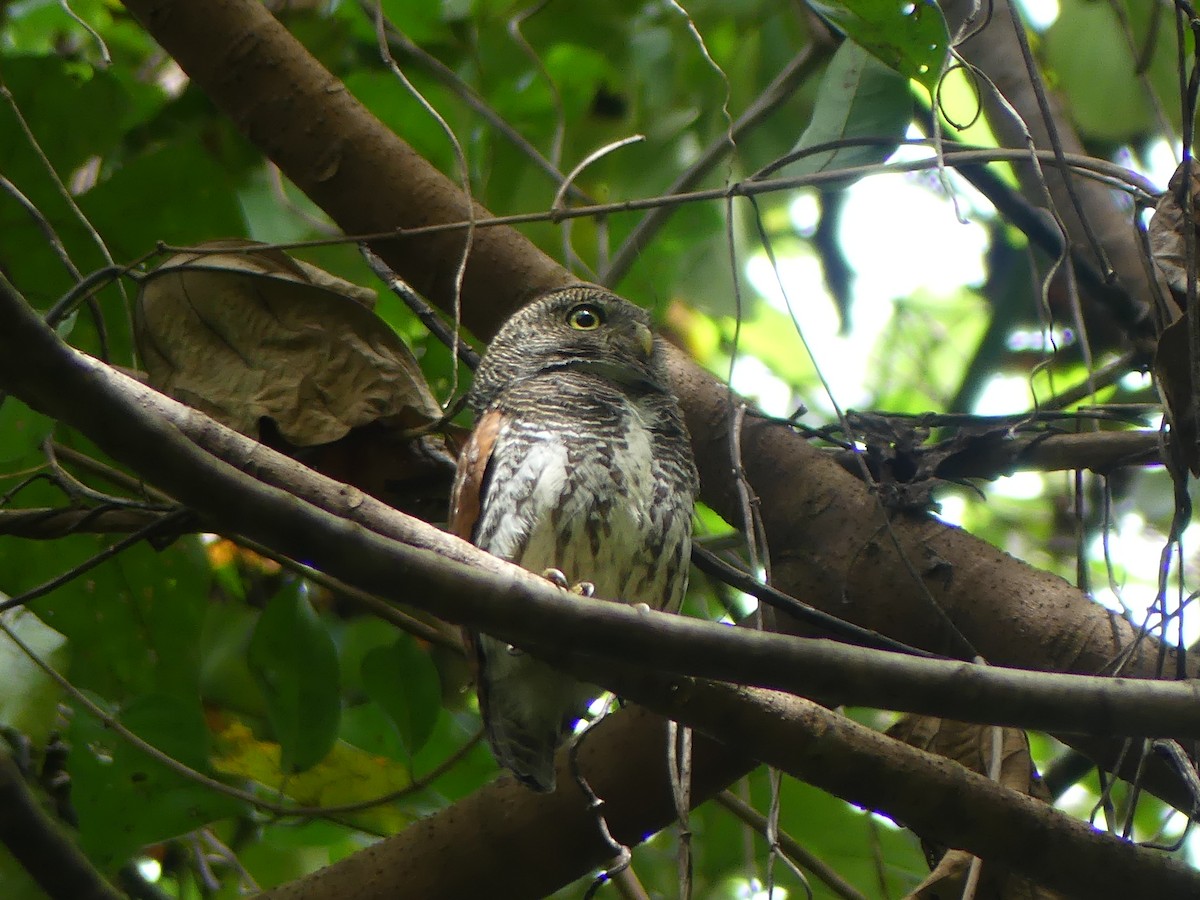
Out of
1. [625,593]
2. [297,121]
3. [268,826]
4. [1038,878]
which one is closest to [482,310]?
[297,121]

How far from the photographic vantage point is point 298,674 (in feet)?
7.73

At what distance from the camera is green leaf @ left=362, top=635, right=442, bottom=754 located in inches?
95.5

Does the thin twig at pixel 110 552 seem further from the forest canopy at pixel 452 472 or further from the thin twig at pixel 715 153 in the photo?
the thin twig at pixel 715 153

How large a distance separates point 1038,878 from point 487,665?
1.12 metres

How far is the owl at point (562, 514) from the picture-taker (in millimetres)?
2336

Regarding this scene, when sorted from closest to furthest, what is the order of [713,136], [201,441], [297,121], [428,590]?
[428,590] → [201,441] → [297,121] → [713,136]

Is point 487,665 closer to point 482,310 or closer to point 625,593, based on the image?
point 625,593

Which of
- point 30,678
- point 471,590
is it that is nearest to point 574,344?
point 30,678

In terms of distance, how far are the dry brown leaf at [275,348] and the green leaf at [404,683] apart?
1.54 feet

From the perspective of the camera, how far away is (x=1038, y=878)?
1.71 metres

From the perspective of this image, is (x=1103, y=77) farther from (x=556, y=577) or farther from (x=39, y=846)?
(x=39, y=846)

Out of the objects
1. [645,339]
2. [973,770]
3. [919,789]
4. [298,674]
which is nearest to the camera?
[919,789]

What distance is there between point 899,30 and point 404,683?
155 cm

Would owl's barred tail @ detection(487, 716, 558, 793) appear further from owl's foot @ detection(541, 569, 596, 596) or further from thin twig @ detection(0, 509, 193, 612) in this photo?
thin twig @ detection(0, 509, 193, 612)
